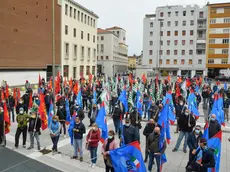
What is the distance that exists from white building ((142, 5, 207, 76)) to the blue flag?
56.4m

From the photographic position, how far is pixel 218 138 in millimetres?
6527

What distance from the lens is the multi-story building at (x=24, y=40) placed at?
2883cm

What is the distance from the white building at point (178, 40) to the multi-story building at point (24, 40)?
33.6 meters

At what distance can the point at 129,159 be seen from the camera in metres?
5.88

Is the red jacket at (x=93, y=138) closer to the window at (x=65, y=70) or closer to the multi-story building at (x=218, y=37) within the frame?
the window at (x=65, y=70)

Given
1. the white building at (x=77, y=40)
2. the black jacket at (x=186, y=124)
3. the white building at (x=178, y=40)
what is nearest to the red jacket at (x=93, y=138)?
the black jacket at (x=186, y=124)

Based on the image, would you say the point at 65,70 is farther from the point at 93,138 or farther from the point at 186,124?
the point at 93,138

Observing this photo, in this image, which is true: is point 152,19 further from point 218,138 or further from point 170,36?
point 218,138

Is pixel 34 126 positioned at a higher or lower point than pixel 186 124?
lower

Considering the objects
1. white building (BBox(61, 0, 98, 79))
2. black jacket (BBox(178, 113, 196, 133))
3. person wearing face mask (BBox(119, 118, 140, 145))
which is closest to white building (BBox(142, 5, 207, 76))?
white building (BBox(61, 0, 98, 79))

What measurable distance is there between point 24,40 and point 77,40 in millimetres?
16870

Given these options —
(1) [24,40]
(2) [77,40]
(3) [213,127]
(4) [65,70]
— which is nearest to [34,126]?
(3) [213,127]

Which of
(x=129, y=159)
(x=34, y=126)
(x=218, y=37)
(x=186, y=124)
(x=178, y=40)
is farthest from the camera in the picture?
(x=178, y=40)

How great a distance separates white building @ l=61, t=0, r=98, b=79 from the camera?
142ft
